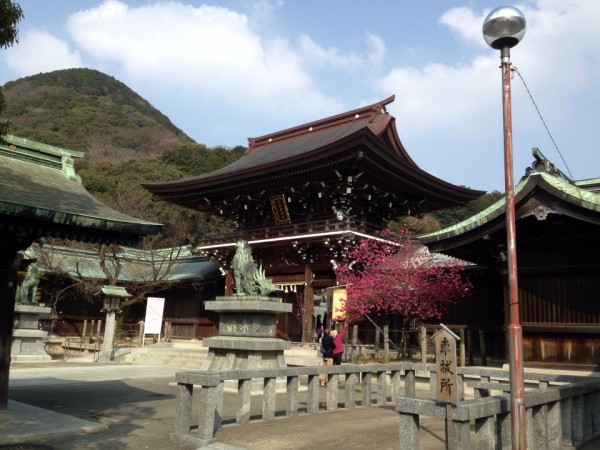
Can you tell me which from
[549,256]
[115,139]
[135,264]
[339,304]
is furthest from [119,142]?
[549,256]

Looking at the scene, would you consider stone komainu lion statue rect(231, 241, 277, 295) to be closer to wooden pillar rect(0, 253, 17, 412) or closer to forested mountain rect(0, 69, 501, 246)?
wooden pillar rect(0, 253, 17, 412)

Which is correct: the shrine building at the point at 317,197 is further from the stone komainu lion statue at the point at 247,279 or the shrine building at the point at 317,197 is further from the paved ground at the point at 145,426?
the paved ground at the point at 145,426

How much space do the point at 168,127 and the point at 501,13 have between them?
111 metres

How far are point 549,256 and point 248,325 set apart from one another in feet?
24.8

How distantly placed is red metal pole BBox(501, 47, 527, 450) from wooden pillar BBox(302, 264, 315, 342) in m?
19.1

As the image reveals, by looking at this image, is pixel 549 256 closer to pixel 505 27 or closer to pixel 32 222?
pixel 505 27

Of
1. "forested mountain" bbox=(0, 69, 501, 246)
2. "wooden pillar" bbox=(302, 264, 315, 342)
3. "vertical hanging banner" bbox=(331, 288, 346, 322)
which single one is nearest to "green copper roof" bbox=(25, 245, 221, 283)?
"forested mountain" bbox=(0, 69, 501, 246)

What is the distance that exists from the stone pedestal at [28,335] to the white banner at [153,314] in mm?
3989

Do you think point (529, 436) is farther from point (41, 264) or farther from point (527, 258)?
point (41, 264)

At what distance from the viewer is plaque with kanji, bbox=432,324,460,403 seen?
16.5ft

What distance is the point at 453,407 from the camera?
501cm

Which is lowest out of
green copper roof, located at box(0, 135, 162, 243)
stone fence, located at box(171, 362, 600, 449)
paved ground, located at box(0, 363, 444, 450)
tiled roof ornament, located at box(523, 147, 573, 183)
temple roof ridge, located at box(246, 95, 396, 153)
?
Result: paved ground, located at box(0, 363, 444, 450)

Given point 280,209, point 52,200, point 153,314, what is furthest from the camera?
point 280,209

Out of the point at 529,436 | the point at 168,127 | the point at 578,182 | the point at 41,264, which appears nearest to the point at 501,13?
the point at 529,436
